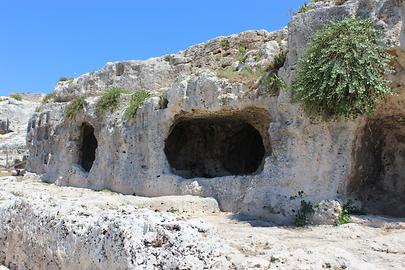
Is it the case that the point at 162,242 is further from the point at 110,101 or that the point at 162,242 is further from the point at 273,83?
the point at 110,101

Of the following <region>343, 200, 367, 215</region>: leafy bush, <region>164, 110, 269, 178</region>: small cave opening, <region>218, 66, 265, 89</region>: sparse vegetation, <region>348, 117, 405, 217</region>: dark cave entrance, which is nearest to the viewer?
<region>343, 200, 367, 215</region>: leafy bush

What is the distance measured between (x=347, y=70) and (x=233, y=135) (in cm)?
709

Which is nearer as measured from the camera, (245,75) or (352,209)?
(352,209)

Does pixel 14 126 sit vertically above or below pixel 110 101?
below

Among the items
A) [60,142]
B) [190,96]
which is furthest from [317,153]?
[60,142]

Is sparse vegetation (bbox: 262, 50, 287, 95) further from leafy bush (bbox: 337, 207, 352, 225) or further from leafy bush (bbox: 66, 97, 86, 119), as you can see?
leafy bush (bbox: 66, 97, 86, 119)

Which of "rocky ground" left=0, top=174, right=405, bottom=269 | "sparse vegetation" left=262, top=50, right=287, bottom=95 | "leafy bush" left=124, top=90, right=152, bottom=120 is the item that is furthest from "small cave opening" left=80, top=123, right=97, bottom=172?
"rocky ground" left=0, top=174, right=405, bottom=269

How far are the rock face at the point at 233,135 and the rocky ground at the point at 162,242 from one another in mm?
1527

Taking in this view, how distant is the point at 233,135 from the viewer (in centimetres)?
1567

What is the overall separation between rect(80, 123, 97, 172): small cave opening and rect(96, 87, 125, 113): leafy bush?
150 centimetres

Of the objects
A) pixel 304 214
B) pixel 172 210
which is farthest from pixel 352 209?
pixel 172 210

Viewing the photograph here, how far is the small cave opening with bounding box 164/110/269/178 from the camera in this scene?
49.5ft

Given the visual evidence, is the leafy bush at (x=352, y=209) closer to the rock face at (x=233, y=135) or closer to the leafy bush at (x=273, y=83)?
the rock face at (x=233, y=135)

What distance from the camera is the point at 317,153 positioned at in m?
9.83
